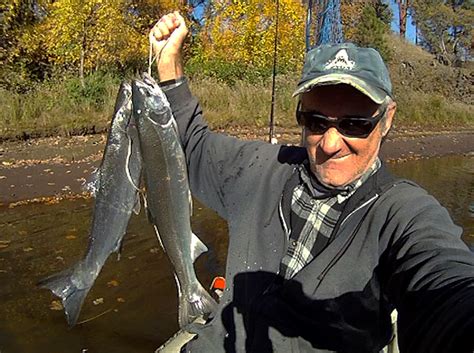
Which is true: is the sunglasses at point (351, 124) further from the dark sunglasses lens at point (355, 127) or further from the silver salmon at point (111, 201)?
the silver salmon at point (111, 201)

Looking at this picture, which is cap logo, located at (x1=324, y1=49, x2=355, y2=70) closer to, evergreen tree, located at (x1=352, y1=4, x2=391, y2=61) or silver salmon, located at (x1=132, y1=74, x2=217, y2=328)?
silver salmon, located at (x1=132, y1=74, x2=217, y2=328)

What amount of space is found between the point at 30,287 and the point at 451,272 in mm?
6546

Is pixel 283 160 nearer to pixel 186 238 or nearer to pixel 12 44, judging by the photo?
pixel 186 238

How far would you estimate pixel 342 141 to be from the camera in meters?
2.42

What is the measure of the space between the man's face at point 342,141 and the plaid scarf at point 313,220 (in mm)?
41

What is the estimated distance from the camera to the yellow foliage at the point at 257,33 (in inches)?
1011

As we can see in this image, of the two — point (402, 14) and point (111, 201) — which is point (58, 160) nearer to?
point (111, 201)

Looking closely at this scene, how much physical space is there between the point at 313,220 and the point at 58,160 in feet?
43.7

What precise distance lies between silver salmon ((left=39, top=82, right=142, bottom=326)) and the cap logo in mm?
953

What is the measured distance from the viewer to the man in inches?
86.9

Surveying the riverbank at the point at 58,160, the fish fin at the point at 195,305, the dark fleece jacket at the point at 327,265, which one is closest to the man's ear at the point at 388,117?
the dark fleece jacket at the point at 327,265

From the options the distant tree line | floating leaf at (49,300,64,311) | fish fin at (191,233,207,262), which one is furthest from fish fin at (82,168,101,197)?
the distant tree line

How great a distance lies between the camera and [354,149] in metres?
2.44

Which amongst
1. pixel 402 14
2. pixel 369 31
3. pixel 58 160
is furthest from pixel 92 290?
pixel 402 14
